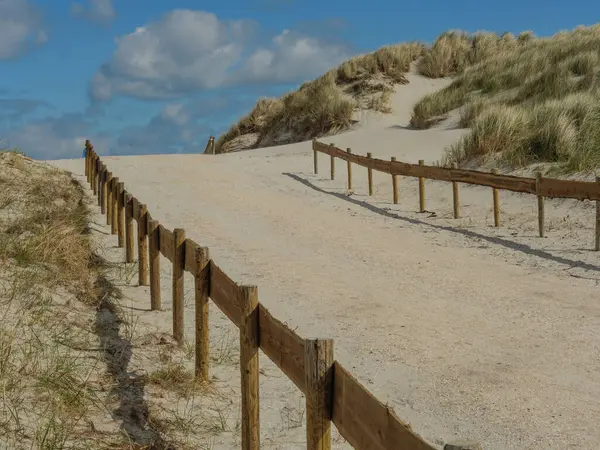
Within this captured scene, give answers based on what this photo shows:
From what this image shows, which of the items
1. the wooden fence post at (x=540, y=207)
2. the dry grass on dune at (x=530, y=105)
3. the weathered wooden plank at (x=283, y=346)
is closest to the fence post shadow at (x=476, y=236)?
the wooden fence post at (x=540, y=207)

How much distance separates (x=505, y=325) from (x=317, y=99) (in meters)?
26.9

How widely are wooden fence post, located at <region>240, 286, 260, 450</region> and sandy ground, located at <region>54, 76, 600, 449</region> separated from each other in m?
0.61

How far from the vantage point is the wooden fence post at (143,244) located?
9.55 metres

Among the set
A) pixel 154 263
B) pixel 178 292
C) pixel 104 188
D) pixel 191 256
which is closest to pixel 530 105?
pixel 104 188

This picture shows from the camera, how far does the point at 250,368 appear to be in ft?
16.3

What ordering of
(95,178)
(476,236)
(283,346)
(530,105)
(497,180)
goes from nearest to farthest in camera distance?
(283,346), (476,236), (497,180), (95,178), (530,105)

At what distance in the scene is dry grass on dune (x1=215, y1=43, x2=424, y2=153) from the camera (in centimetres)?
3294

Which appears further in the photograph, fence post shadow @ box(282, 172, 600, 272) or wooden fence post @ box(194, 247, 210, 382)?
fence post shadow @ box(282, 172, 600, 272)

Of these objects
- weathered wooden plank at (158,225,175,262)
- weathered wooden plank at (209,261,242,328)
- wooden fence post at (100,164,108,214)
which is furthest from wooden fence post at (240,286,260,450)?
wooden fence post at (100,164,108,214)

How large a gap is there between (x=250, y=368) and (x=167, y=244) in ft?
10.8

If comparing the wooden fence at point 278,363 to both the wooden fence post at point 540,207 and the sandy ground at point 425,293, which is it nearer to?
the sandy ground at point 425,293

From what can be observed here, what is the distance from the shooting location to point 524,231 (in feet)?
43.6

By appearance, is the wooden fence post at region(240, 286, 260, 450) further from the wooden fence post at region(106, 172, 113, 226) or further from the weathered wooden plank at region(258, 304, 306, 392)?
the wooden fence post at region(106, 172, 113, 226)

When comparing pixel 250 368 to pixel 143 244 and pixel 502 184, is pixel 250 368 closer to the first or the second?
pixel 143 244
